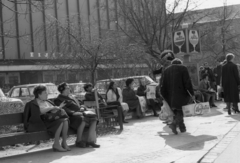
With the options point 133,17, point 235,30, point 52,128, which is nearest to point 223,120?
point 52,128

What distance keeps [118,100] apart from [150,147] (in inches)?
191

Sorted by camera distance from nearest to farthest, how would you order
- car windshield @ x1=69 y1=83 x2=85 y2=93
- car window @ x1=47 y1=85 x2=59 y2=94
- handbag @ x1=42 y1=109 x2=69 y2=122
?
handbag @ x1=42 y1=109 x2=69 y2=122 → car window @ x1=47 y1=85 x2=59 y2=94 → car windshield @ x1=69 y1=83 x2=85 y2=93

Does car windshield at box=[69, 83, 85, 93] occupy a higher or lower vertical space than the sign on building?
lower

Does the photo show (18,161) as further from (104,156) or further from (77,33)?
(77,33)

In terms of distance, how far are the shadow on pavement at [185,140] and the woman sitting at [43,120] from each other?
213 cm

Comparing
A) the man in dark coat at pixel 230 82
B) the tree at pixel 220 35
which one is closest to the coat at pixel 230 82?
the man in dark coat at pixel 230 82

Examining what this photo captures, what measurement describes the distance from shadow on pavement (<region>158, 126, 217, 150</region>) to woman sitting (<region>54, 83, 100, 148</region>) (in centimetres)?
152

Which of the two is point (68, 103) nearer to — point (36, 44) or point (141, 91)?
point (141, 91)

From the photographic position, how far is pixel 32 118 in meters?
7.50

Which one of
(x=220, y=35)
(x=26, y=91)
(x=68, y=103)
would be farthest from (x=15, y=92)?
(x=220, y=35)

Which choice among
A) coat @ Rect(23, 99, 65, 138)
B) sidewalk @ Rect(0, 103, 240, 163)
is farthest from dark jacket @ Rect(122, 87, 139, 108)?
coat @ Rect(23, 99, 65, 138)

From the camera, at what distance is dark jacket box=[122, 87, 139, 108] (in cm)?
1323

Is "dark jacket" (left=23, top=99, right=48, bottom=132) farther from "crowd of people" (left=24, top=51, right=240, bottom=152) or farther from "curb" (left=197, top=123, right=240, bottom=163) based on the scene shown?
"curb" (left=197, top=123, right=240, bottom=163)

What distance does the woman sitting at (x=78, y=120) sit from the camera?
7.93 meters
